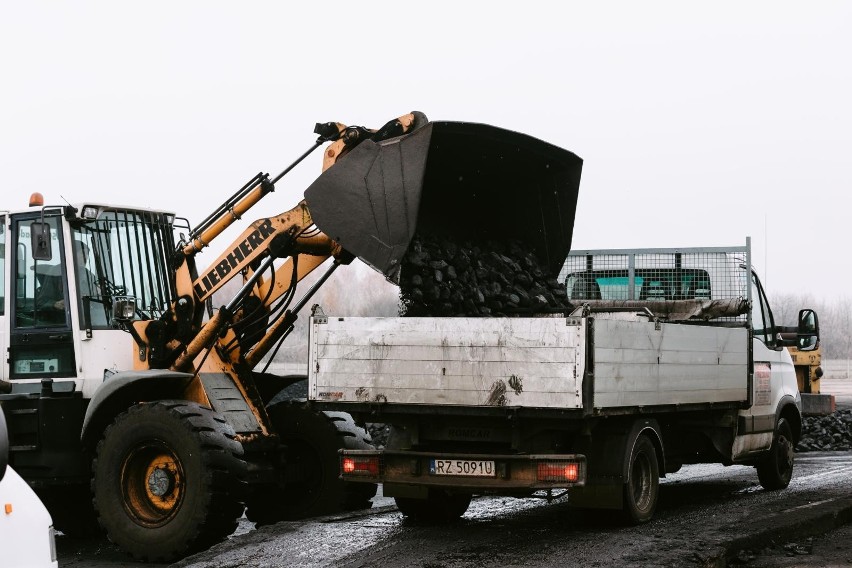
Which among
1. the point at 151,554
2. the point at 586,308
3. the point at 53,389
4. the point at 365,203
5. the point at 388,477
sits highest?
the point at 365,203

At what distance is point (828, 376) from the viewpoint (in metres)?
68.2

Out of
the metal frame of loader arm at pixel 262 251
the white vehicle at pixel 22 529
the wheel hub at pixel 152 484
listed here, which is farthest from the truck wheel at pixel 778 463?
the white vehicle at pixel 22 529

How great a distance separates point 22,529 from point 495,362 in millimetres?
4766

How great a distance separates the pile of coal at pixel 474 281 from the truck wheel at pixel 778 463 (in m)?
3.91

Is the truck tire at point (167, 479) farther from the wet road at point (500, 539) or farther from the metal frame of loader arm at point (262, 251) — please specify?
the metal frame of loader arm at point (262, 251)

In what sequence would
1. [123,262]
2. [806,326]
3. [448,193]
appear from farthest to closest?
[806,326] → [123,262] → [448,193]

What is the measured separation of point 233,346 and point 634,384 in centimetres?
375

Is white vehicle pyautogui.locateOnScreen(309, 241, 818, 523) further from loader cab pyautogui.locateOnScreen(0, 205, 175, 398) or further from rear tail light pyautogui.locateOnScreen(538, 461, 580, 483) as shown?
loader cab pyautogui.locateOnScreen(0, 205, 175, 398)

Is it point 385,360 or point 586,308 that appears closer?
point 586,308

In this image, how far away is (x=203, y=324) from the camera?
433 inches

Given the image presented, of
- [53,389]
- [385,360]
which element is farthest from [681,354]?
[53,389]

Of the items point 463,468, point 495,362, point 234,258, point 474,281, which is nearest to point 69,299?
point 234,258

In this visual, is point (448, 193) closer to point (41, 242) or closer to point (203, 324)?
point (203, 324)

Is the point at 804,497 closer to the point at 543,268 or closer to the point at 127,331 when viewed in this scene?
the point at 543,268
